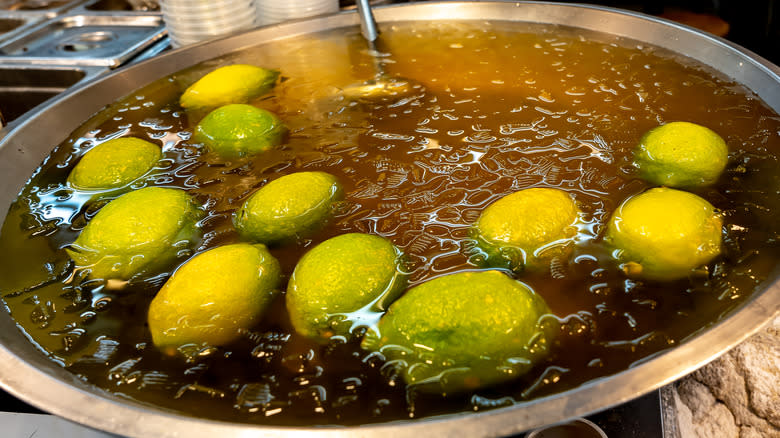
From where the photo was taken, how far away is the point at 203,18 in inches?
91.4

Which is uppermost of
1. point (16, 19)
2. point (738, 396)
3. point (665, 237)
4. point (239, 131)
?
point (16, 19)

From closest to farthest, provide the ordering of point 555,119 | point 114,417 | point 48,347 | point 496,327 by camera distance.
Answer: point 114,417
point 496,327
point 48,347
point 555,119

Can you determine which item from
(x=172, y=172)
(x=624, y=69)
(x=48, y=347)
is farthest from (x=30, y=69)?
(x=624, y=69)

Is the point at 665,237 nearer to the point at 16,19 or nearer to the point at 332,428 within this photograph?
the point at 332,428

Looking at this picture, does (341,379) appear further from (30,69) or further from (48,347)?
(30,69)

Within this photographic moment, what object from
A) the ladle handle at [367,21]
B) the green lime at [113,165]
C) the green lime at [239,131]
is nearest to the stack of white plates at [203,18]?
the ladle handle at [367,21]

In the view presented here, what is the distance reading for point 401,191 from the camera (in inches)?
50.4

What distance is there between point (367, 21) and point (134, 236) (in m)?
1.29

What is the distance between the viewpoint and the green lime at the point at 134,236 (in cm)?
113

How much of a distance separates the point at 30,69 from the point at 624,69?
2525 mm

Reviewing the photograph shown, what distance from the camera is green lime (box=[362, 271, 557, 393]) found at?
0.87 m

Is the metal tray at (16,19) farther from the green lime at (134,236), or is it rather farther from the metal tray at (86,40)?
the green lime at (134,236)

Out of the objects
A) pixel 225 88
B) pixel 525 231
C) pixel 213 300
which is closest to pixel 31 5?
pixel 225 88

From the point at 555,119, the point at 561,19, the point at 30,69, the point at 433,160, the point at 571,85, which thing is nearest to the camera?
the point at 433,160
